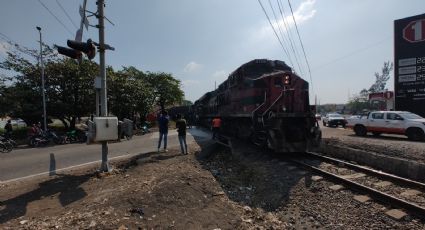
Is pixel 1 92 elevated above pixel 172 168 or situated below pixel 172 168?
above

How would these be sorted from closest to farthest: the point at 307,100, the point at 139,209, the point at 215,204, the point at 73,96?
the point at 139,209
the point at 215,204
the point at 307,100
the point at 73,96

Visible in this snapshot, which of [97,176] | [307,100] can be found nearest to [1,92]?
[97,176]

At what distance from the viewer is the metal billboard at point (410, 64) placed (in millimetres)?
21891

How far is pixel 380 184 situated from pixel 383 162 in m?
3.11

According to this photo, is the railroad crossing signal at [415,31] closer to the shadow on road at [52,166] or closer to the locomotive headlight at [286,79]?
the locomotive headlight at [286,79]

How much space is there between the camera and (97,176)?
8.49 meters

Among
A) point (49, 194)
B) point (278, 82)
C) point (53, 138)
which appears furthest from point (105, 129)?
point (53, 138)

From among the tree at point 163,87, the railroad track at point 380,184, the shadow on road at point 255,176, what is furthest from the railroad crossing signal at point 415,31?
the tree at point 163,87

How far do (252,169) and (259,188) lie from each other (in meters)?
1.87

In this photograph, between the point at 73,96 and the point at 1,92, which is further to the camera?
the point at 73,96

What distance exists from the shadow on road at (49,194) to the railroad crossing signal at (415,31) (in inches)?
935

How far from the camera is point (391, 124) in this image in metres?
19.5

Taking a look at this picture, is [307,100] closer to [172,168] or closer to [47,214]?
[172,168]

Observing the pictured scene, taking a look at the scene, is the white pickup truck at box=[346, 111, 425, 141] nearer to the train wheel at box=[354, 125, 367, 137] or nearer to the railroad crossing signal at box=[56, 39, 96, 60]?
the train wheel at box=[354, 125, 367, 137]
